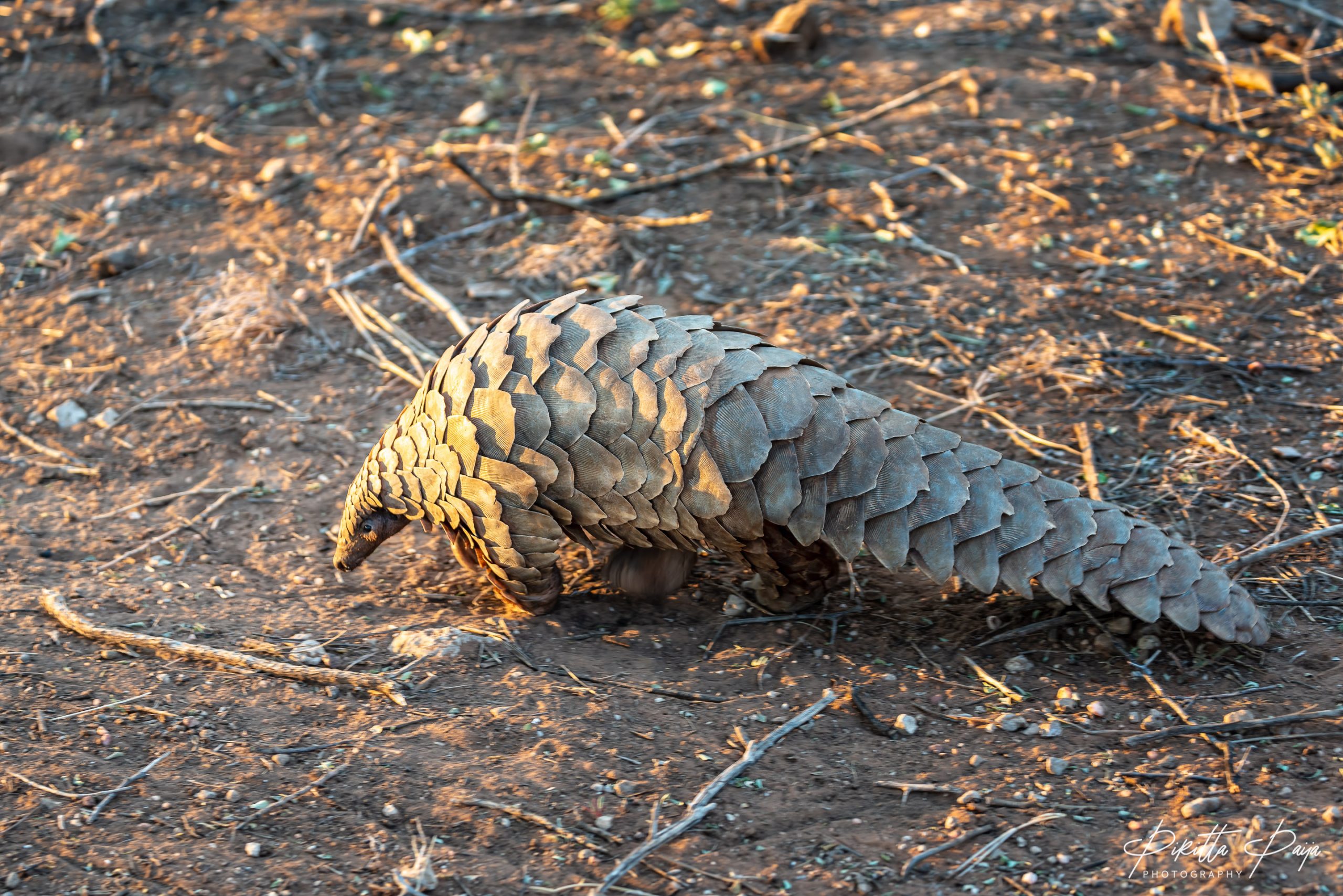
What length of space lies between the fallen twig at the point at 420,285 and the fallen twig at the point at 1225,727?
10.9ft

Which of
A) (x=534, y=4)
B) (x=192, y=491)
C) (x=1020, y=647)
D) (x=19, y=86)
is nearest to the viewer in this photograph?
(x=1020, y=647)

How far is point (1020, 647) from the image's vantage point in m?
3.53

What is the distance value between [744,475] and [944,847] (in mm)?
1184

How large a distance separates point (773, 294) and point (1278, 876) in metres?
3.54

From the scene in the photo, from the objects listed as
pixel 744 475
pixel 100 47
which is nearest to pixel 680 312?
pixel 744 475

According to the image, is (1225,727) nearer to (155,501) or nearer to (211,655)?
(211,655)

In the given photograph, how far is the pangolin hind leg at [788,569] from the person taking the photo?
3574 mm

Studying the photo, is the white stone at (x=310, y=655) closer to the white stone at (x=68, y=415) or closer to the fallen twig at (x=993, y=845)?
the fallen twig at (x=993, y=845)

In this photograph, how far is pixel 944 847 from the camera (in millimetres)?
2783

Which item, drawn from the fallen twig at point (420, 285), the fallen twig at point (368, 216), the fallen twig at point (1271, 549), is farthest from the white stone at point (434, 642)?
the fallen twig at point (368, 216)

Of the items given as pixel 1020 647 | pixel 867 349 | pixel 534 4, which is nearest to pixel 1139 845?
pixel 1020 647

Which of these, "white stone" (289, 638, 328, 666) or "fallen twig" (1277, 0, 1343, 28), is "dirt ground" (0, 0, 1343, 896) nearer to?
"white stone" (289, 638, 328, 666)

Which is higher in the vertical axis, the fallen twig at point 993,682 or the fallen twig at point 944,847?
the fallen twig at point 944,847

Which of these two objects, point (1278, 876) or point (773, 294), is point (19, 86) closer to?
point (773, 294)
